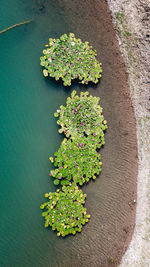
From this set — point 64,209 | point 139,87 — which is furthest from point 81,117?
point 64,209

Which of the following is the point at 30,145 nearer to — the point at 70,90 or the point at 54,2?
the point at 70,90

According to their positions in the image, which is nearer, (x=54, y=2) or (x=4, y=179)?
(x=4, y=179)

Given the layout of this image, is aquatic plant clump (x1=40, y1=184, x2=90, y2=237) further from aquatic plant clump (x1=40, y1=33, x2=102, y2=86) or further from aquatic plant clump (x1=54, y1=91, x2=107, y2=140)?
aquatic plant clump (x1=40, y1=33, x2=102, y2=86)

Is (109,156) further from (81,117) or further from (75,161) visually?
(81,117)

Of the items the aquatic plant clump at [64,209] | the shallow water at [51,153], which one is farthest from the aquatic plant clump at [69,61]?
the aquatic plant clump at [64,209]

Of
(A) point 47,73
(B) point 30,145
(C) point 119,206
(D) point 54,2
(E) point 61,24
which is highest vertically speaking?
(D) point 54,2

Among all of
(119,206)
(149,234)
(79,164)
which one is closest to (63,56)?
(79,164)
